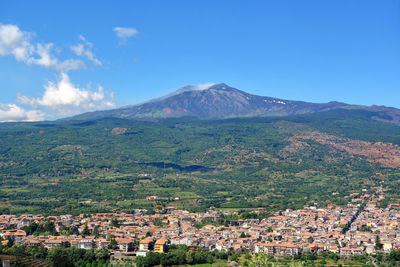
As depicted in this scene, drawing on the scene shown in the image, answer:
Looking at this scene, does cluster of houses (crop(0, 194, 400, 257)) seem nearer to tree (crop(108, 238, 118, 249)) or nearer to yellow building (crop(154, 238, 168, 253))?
yellow building (crop(154, 238, 168, 253))

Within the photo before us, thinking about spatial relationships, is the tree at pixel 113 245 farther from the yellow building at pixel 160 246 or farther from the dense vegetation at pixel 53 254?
the yellow building at pixel 160 246

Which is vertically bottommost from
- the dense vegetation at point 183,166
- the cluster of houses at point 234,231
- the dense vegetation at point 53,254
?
the cluster of houses at point 234,231

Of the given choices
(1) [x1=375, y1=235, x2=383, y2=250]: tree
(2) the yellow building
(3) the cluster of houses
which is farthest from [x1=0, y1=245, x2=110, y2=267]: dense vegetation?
(1) [x1=375, y1=235, x2=383, y2=250]: tree

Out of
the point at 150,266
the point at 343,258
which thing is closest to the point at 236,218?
the point at 343,258

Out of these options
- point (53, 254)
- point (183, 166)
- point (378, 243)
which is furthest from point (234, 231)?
point (183, 166)

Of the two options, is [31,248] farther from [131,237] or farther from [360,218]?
[360,218]

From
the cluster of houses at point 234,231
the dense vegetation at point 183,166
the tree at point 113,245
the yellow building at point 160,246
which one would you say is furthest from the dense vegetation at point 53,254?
the dense vegetation at point 183,166
